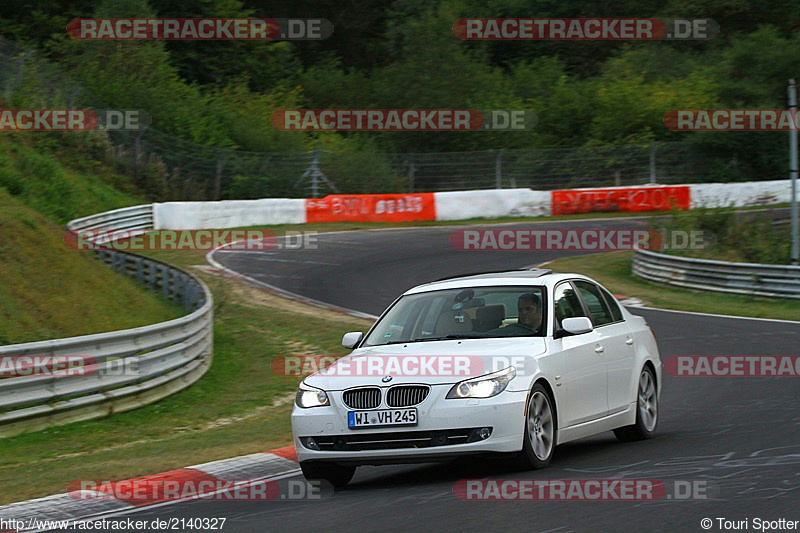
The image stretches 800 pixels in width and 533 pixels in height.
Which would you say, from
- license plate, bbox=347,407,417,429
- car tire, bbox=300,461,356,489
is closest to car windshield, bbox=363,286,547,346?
license plate, bbox=347,407,417,429

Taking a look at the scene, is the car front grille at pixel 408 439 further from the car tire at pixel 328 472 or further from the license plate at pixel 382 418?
the car tire at pixel 328 472

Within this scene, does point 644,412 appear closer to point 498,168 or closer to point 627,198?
point 627,198

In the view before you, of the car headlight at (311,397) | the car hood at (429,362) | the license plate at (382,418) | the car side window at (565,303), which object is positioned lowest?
the license plate at (382,418)

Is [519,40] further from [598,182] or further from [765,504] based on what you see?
[765,504]

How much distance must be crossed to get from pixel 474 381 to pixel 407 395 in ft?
1.53

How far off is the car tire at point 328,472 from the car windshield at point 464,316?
108cm

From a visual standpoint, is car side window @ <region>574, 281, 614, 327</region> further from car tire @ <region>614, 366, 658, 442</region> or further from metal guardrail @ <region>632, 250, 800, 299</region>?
metal guardrail @ <region>632, 250, 800, 299</region>

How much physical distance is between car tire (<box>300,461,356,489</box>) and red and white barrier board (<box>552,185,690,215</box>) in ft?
114

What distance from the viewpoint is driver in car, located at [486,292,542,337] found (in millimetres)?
8742

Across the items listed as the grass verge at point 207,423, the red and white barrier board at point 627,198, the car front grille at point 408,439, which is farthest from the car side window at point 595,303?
the red and white barrier board at point 627,198

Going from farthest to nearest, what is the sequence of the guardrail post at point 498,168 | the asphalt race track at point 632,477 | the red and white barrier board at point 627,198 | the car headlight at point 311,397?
the guardrail post at point 498,168 < the red and white barrier board at point 627,198 < the car headlight at point 311,397 < the asphalt race track at point 632,477

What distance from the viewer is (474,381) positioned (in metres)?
7.91

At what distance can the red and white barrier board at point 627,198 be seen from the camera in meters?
42.4

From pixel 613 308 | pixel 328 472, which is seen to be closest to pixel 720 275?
pixel 613 308
